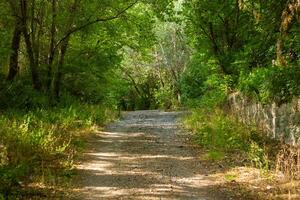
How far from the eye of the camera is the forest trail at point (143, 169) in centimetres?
764

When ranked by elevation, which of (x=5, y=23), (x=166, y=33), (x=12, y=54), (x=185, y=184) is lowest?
(x=185, y=184)

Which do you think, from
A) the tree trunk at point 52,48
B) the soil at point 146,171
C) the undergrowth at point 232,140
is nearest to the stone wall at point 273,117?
the undergrowth at point 232,140

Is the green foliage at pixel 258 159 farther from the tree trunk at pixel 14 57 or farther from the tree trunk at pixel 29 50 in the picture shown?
the tree trunk at pixel 14 57

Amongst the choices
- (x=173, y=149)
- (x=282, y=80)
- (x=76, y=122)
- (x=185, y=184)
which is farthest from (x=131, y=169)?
(x=76, y=122)

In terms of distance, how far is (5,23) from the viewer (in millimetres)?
18141

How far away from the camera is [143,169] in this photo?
31.3ft

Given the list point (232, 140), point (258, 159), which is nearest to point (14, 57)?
point (232, 140)

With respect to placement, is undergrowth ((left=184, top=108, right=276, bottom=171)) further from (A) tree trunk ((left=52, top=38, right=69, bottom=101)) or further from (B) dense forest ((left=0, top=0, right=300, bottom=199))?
(A) tree trunk ((left=52, top=38, right=69, bottom=101))

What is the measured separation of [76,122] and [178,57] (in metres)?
24.9

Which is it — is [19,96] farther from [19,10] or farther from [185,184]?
[185,184]

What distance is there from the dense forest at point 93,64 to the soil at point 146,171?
0.55m

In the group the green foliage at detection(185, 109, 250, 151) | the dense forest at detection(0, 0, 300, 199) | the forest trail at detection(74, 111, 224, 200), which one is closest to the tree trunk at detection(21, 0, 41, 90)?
the dense forest at detection(0, 0, 300, 199)

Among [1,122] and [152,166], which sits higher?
[1,122]

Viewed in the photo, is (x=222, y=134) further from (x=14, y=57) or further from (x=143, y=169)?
(x=14, y=57)
